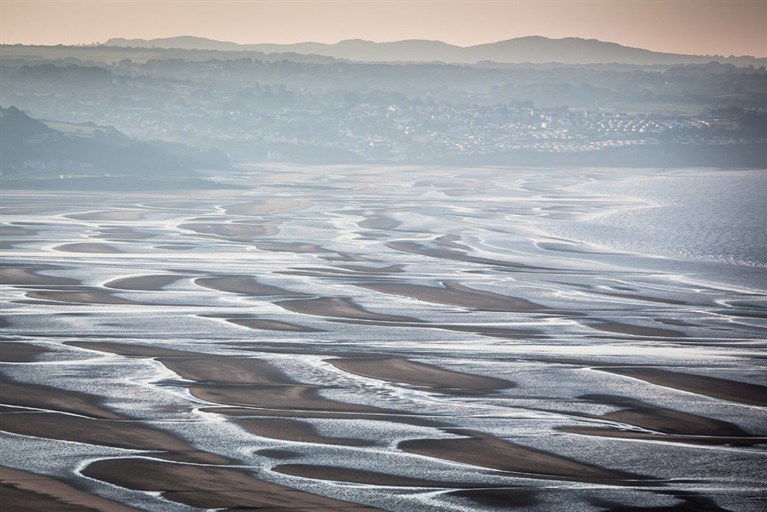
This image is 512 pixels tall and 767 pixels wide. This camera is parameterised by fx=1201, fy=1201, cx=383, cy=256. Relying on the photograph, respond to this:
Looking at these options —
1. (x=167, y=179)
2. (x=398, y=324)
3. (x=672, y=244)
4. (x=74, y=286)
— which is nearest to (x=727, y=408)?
(x=398, y=324)

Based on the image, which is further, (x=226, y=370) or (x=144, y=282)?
(x=144, y=282)

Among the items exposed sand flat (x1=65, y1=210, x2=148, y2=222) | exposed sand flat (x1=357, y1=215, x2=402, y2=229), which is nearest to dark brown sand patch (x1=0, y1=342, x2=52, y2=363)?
exposed sand flat (x1=357, y1=215, x2=402, y2=229)

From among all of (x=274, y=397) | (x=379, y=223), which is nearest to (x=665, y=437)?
(x=274, y=397)

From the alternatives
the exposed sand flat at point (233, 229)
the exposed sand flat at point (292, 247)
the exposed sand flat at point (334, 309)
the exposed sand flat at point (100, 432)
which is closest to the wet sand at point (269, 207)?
the exposed sand flat at point (233, 229)

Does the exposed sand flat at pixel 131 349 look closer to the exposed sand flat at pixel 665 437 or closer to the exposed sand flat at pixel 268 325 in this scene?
the exposed sand flat at pixel 268 325

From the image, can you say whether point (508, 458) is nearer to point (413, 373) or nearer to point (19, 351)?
point (413, 373)

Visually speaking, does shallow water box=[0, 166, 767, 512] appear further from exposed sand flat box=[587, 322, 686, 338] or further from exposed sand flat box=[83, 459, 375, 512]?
exposed sand flat box=[83, 459, 375, 512]
